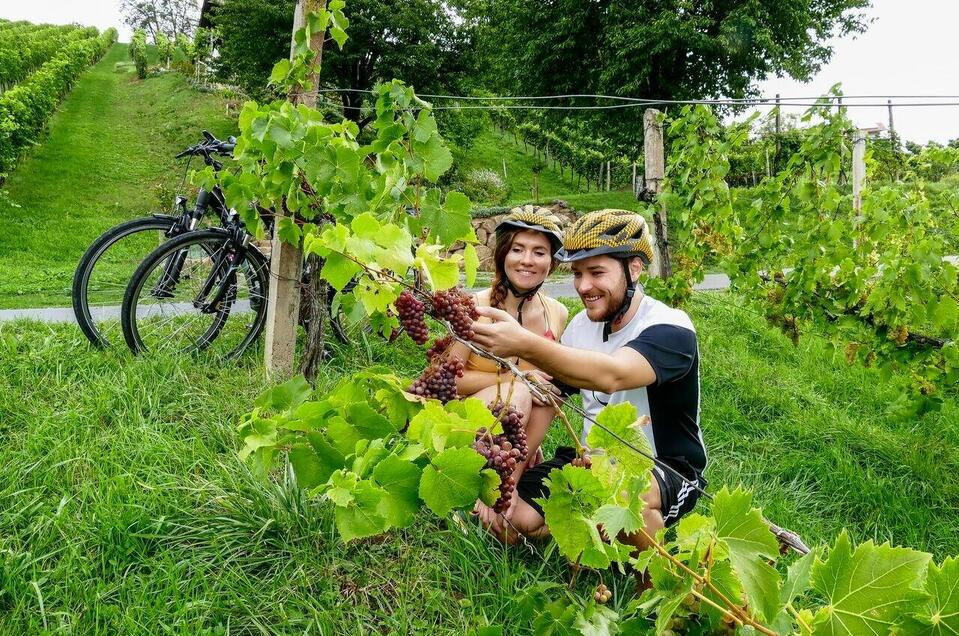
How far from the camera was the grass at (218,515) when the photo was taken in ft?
6.41

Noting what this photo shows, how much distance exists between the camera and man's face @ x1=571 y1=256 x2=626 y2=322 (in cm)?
221

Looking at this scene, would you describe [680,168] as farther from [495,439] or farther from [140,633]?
[140,633]

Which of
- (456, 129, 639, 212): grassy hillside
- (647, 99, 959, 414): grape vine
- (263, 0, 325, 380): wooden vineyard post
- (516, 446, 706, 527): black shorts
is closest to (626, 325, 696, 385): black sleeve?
(516, 446, 706, 527): black shorts

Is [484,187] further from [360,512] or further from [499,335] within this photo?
[360,512]

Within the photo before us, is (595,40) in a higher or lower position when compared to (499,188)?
higher

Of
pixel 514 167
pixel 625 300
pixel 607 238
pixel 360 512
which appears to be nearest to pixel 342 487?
pixel 360 512

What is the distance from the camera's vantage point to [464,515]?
2439 millimetres

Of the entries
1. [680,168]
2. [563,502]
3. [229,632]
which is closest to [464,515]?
[229,632]

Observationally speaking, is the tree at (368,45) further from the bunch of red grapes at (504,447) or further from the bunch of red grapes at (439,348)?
the bunch of red grapes at (504,447)

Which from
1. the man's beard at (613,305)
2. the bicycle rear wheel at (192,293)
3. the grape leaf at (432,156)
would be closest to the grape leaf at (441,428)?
the grape leaf at (432,156)

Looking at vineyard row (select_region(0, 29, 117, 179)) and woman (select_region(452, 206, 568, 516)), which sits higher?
vineyard row (select_region(0, 29, 117, 179))

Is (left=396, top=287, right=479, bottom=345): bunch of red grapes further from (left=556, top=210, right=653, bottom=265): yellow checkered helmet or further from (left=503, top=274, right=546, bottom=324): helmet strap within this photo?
(left=503, top=274, right=546, bottom=324): helmet strap

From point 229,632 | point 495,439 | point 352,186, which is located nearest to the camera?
point 495,439

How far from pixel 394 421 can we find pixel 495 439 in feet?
0.85
